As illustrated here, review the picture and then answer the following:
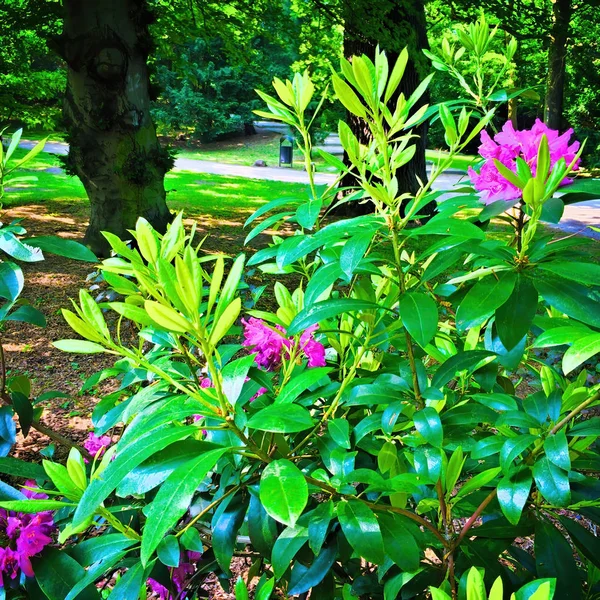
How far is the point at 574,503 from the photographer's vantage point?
98cm

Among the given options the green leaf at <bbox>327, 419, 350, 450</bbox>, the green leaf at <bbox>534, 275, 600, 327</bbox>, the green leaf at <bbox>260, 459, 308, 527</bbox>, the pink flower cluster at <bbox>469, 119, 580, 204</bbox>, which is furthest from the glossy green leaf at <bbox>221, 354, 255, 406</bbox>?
the pink flower cluster at <bbox>469, 119, 580, 204</bbox>

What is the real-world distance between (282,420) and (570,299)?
427 millimetres

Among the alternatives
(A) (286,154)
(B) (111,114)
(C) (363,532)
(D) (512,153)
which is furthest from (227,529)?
(A) (286,154)

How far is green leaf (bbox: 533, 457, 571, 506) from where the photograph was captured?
79 centimetres

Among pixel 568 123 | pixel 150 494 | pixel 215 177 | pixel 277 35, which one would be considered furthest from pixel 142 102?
pixel 568 123

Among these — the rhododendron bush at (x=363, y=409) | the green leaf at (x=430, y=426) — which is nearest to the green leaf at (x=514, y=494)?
the rhododendron bush at (x=363, y=409)

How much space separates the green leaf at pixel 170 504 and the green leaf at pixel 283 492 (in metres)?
0.07

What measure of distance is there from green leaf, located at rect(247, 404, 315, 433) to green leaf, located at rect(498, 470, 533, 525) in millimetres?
367

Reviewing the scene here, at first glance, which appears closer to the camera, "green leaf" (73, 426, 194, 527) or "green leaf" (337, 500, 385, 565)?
"green leaf" (73, 426, 194, 527)

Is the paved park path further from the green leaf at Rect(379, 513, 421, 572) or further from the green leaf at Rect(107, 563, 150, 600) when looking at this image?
the green leaf at Rect(107, 563, 150, 600)

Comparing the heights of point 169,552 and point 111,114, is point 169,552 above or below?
below

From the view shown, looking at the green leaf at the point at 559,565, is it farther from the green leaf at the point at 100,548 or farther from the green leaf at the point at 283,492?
the green leaf at the point at 100,548

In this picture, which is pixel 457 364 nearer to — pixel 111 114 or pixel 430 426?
pixel 430 426

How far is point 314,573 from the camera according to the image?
0.95m
